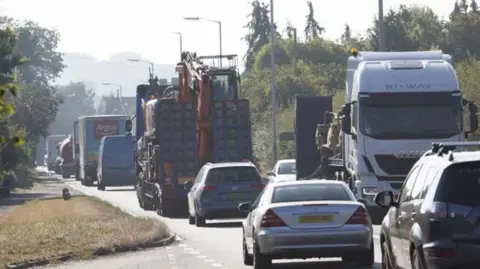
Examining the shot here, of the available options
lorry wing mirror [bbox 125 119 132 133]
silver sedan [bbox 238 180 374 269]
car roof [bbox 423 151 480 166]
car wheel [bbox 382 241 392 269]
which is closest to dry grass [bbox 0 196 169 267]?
silver sedan [bbox 238 180 374 269]

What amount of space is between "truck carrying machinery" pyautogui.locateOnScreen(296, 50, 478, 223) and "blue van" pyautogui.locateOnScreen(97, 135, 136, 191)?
41.8 metres

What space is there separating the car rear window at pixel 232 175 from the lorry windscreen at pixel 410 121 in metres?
5.66

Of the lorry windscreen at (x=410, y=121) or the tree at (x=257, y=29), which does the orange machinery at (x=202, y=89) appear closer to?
A: the lorry windscreen at (x=410, y=121)

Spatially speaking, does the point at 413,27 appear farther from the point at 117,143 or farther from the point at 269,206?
the point at 269,206

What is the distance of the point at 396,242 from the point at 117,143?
192ft

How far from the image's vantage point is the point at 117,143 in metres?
75.1

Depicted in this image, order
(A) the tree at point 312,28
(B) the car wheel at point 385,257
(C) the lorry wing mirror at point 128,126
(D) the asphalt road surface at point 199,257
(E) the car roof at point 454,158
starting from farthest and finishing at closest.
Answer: (A) the tree at point 312,28
(C) the lorry wing mirror at point 128,126
(D) the asphalt road surface at point 199,257
(B) the car wheel at point 385,257
(E) the car roof at point 454,158

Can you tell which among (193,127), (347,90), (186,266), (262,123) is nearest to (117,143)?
(262,123)

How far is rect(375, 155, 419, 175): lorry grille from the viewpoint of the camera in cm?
3289

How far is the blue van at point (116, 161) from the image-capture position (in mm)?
75250

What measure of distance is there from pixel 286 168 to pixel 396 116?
19.6 m

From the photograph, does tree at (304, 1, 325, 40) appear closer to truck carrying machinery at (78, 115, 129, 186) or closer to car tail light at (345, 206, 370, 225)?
truck carrying machinery at (78, 115, 129, 186)

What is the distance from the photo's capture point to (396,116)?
107 feet

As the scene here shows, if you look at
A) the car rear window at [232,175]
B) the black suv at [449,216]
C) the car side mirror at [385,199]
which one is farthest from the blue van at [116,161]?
the black suv at [449,216]
